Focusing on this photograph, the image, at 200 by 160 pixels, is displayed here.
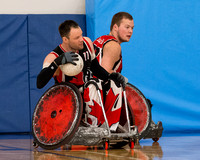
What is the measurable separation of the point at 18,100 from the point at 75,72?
3.50 m

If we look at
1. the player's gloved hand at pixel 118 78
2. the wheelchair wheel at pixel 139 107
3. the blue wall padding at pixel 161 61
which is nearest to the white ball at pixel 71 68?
the player's gloved hand at pixel 118 78

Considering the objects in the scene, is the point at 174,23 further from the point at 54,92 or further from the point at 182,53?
the point at 54,92

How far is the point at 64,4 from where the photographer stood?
24.8 feet

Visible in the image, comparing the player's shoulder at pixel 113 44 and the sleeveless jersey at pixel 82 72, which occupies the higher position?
the player's shoulder at pixel 113 44

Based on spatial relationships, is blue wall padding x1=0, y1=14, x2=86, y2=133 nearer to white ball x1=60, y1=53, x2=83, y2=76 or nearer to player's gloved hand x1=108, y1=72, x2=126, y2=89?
player's gloved hand x1=108, y1=72, x2=126, y2=89

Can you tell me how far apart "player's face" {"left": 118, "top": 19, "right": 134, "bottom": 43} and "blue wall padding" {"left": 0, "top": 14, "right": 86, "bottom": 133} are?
2.71 metres

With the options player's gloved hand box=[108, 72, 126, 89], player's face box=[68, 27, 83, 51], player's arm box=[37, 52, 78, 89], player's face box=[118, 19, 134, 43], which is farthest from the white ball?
player's face box=[118, 19, 134, 43]

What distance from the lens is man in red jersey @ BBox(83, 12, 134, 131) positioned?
423cm

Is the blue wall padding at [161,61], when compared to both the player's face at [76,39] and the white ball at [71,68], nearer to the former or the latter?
the player's face at [76,39]

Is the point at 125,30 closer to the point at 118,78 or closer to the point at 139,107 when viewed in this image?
the point at 118,78

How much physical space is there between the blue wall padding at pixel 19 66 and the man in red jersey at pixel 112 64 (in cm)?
270

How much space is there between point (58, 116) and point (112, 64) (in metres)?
0.87

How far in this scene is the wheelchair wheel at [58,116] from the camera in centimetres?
398

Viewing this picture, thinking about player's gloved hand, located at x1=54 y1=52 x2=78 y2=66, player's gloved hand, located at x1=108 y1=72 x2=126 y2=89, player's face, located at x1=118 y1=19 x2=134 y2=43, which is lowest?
player's gloved hand, located at x1=108 y1=72 x2=126 y2=89
